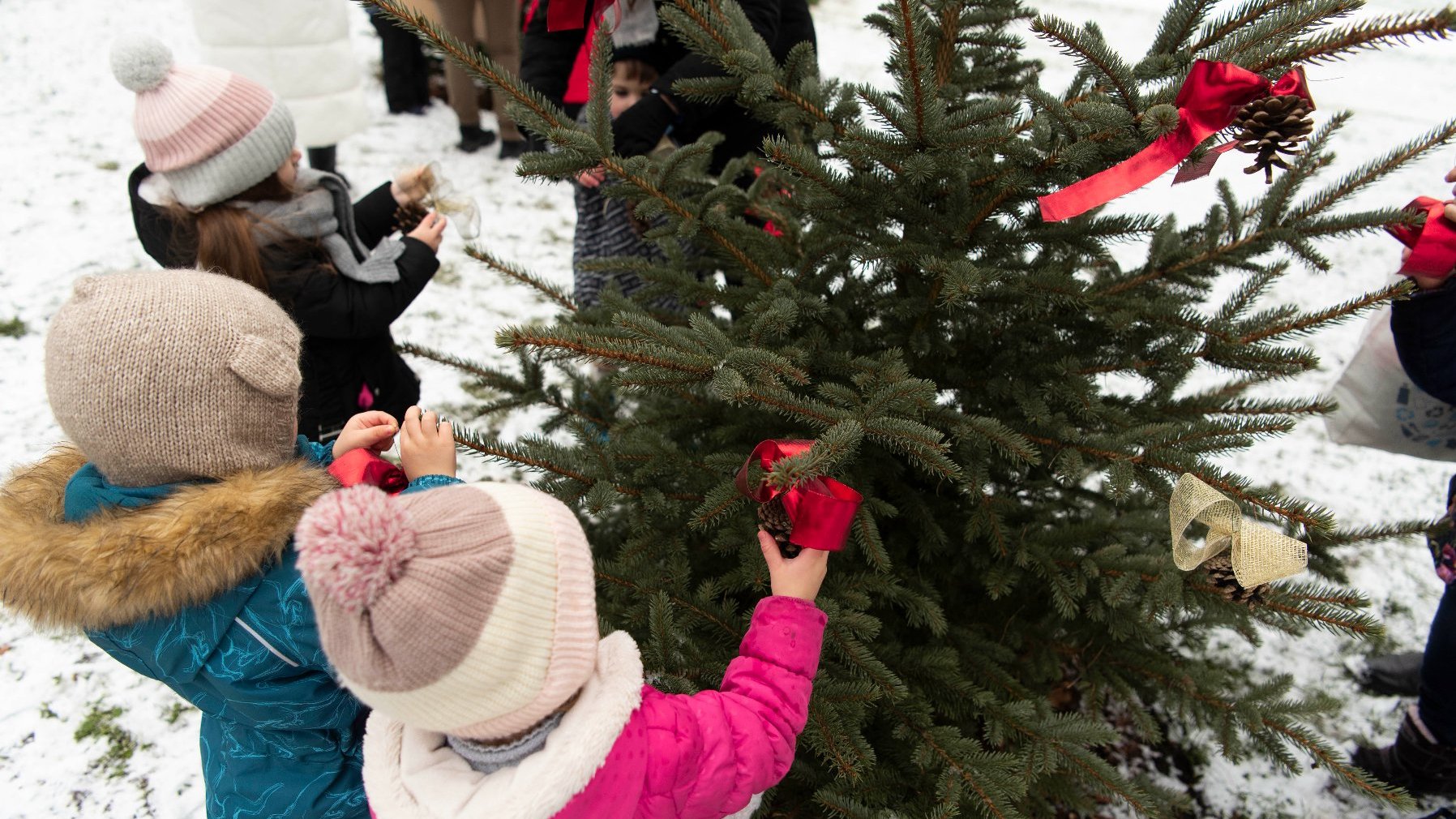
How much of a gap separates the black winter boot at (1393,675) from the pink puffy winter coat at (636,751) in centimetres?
274

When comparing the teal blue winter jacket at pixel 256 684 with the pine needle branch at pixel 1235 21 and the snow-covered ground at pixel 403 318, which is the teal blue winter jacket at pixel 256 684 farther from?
the pine needle branch at pixel 1235 21

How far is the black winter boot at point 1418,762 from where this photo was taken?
2398 millimetres

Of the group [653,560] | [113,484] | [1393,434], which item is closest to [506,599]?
[113,484]

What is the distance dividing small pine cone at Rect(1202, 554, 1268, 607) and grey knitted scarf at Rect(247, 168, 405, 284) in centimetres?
222

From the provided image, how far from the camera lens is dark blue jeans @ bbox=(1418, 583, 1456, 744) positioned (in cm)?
228

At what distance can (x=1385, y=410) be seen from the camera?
8.03 feet

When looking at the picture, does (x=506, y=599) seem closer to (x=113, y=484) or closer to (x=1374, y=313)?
(x=113, y=484)

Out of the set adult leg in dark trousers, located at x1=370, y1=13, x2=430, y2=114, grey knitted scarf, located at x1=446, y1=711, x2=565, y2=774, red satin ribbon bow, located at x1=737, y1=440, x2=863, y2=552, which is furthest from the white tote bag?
adult leg in dark trousers, located at x1=370, y1=13, x2=430, y2=114

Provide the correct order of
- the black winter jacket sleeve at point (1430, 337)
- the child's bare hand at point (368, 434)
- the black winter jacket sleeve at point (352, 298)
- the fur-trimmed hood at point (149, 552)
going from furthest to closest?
the black winter jacket sleeve at point (352, 298), the black winter jacket sleeve at point (1430, 337), the child's bare hand at point (368, 434), the fur-trimmed hood at point (149, 552)

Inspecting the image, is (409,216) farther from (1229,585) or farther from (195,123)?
(1229,585)

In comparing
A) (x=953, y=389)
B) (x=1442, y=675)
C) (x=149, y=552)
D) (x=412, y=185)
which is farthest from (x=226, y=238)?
(x=1442, y=675)

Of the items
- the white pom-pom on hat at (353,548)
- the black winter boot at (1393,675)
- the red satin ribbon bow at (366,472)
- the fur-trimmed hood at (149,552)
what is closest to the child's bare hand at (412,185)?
the red satin ribbon bow at (366,472)

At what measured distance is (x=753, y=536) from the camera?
1.80 metres

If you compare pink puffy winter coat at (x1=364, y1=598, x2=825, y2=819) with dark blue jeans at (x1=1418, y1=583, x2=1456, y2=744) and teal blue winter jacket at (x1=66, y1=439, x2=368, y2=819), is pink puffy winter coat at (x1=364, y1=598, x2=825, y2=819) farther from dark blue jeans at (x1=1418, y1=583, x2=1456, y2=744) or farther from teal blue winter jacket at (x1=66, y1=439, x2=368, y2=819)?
dark blue jeans at (x1=1418, y1=583, x2=1456, y2=744)
